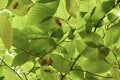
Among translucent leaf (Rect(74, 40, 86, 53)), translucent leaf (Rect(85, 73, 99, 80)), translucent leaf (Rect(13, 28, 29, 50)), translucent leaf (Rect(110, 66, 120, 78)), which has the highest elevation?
translucent leaf (Rect(13, 28, 29, 50))

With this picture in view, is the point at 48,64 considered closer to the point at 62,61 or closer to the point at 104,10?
the point at 62,61

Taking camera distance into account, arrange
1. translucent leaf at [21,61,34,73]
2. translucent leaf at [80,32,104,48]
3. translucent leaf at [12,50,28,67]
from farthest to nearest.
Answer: translucent leaf at [21,61,34,73] → translucent leaf at [12,50,28,67] → translucent leaf at [80,32,104,48]

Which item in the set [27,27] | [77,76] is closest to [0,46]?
[27,27]

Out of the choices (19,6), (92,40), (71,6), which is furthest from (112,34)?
(19,6)

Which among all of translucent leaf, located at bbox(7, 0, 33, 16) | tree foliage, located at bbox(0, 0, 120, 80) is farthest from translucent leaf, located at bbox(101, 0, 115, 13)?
translucent leaf, located at bbox(7, 0, 33, 16)

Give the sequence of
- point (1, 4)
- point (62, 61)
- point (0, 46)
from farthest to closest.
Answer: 1. point (0, 46)
2. point (62, 61)
3. point (1, 4)

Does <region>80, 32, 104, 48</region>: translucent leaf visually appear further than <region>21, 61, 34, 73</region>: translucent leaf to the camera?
No

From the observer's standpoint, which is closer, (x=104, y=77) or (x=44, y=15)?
(x=44, y=15)

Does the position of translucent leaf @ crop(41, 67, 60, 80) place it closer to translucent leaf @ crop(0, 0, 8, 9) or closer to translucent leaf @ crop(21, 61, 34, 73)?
translucent leaf @ crop(21, 61, 34, 73)

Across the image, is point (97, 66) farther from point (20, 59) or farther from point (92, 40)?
point (20, 59)
